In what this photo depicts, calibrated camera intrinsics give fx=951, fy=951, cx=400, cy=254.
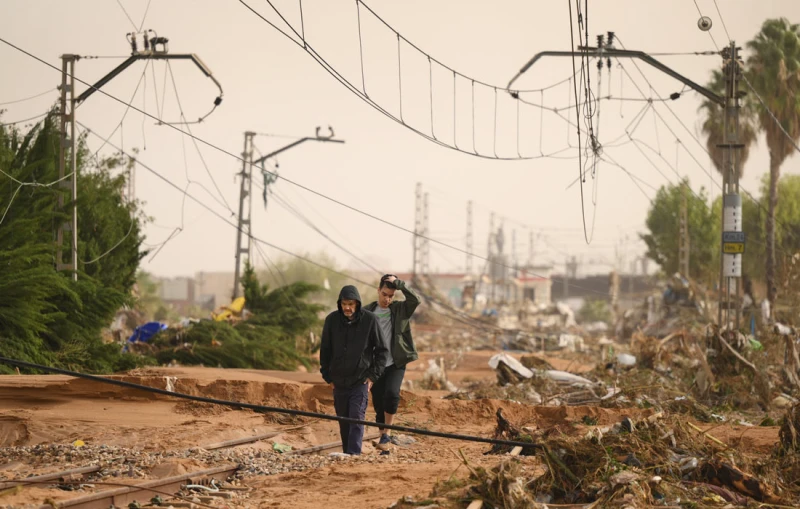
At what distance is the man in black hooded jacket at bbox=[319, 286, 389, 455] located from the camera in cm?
938

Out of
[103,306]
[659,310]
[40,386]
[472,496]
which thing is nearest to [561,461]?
[472,496]

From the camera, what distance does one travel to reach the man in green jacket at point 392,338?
10344 millimetres

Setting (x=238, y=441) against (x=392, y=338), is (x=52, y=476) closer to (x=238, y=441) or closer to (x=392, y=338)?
(x=238, y=441)

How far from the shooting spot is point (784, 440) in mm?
9039

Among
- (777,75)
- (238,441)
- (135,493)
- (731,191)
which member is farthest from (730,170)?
(777,75)

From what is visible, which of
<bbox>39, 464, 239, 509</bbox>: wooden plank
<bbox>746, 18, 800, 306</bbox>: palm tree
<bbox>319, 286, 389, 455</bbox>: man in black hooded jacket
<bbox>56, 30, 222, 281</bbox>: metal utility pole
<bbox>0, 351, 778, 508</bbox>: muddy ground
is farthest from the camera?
<bbox>746, 18, 800, 306</bbox>: palm tree

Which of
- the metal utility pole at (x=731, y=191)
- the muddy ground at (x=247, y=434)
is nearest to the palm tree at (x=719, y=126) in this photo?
the metal utility pole at (x=731, y=191)

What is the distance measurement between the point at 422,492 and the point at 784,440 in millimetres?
3639

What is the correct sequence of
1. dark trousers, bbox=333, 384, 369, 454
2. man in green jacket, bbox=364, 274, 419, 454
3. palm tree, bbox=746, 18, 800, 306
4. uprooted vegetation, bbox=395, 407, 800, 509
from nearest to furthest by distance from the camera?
uprooted vegetation, bbox=395, 407, 800, 509 → dark trousers, bbox=333, 384, 369, 454 → man in green jacket, bbox=364, 274, 419, 454 → palm tree, bbox=746, 18, 800, 306

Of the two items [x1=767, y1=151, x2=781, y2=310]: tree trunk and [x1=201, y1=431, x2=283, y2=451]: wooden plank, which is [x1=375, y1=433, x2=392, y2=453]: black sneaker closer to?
[x1=201, y1=431, x2=283, y2=451]: wooden plank

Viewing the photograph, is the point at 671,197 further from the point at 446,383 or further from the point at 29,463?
the point at 29,463

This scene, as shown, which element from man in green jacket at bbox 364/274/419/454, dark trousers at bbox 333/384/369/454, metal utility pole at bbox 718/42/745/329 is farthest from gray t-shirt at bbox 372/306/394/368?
metal utility pole at bbox 718/42/745/329

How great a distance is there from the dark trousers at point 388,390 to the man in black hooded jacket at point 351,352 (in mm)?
830

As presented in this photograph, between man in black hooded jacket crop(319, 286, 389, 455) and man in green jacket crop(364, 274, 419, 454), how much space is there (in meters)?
0.66
